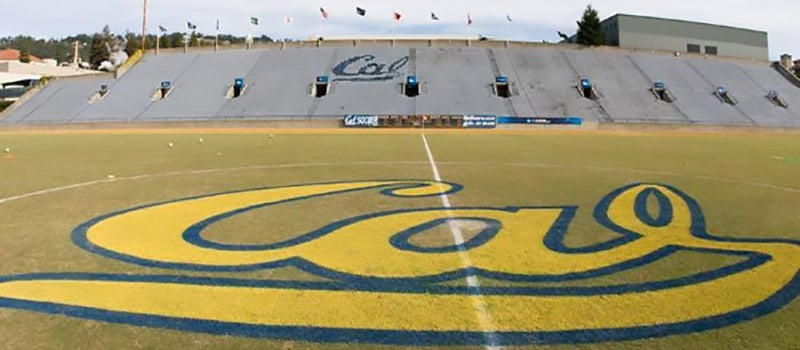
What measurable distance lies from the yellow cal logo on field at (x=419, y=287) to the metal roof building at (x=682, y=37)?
6203 centimetres

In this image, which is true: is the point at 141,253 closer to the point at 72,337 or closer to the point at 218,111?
the point at 72,337

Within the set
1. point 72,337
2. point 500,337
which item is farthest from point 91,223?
point 500,337

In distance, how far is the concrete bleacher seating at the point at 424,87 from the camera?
4031cm

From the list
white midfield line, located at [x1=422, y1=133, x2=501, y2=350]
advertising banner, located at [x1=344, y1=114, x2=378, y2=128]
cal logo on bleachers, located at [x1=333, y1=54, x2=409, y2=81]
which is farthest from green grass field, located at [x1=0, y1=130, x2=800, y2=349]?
cal logo on bleachers, located at [x1=333, y1=54, x2=409, y2=81]

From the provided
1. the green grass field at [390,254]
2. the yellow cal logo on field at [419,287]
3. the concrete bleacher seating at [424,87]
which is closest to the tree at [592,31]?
the concrete bleacher seating at [424,87]

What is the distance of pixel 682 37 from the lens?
62.5 m

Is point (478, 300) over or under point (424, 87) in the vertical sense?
under

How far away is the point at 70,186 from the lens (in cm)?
952

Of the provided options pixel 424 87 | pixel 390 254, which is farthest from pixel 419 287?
pixel 424 87

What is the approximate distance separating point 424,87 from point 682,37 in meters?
39.6

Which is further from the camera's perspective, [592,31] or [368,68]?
[592,31]

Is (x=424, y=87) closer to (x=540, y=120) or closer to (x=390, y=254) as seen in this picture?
(x=540, y=120)

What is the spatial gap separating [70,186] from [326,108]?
31.3m

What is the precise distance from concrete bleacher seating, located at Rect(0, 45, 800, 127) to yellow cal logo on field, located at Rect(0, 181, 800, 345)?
33.7 meters
